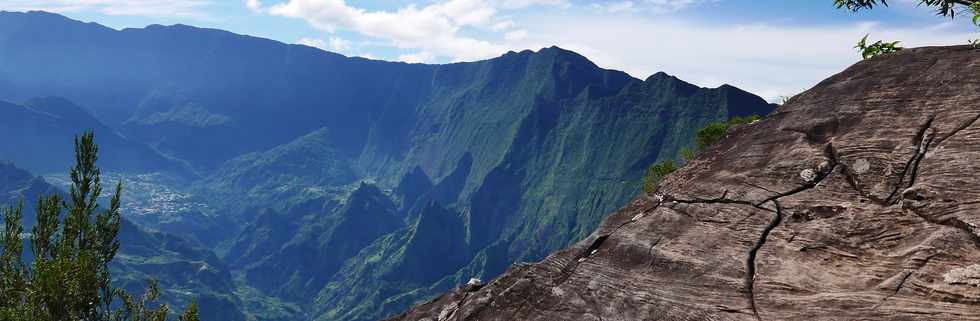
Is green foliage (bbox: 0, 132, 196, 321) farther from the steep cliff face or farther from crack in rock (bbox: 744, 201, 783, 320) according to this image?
crack in rock (bbox: 744, 201, 783, 320)

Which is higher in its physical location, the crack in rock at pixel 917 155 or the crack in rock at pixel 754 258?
the crack in rock at pixel 917 155

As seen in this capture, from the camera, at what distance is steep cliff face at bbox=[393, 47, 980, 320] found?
37.7 ft

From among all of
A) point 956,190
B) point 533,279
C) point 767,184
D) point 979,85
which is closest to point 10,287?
point 533,279

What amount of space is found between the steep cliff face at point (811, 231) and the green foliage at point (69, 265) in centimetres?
1916

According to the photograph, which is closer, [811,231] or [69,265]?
[811,231]

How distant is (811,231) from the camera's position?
13.2 metres

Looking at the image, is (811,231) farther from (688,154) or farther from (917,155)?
(688,154)

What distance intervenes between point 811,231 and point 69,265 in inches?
1181

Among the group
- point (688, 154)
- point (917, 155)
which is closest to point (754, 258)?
point (917, 155)

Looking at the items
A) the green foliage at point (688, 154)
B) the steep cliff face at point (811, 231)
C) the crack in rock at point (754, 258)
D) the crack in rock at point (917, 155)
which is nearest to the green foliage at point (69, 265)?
the steep cliff face at point (811, 231)

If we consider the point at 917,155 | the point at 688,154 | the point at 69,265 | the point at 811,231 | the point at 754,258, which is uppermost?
the point at 917,155

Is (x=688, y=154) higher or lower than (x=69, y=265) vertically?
higher

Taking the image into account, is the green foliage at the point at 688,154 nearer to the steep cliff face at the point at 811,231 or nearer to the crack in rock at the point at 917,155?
the steep cliff face at the point at 811,231

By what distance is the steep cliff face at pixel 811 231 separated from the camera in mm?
11500
